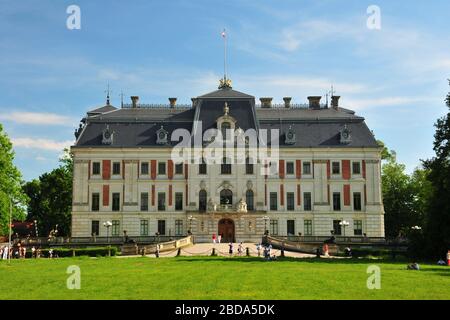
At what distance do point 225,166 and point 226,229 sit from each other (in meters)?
6.46

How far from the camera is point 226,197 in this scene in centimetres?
6256

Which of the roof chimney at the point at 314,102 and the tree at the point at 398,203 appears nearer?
the roof chimney at the point at 314,102

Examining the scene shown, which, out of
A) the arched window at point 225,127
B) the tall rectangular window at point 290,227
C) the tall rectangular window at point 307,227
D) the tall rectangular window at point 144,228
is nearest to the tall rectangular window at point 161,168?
the tall rectangular window at point 144,228

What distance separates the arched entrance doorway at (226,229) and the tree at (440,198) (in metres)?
24.7

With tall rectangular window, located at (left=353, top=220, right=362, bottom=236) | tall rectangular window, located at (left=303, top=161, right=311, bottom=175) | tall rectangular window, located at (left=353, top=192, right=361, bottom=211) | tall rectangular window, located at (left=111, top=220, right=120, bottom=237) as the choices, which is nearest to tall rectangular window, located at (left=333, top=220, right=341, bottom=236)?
tall rectangular window, located at (left=353, top=220, right=362, bottom=236)

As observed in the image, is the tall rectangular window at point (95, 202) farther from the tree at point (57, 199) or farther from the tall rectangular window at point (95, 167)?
the tree at point (57, 199)

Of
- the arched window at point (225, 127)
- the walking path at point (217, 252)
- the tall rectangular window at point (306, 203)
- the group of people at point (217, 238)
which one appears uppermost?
the arched window at point (225, 127)

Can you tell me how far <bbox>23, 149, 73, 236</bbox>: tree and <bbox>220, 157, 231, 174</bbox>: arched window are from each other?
2167 centimetres

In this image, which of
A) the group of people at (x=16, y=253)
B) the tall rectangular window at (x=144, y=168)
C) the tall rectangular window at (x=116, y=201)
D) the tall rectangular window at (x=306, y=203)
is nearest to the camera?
the group of people at (x=16, y=253)

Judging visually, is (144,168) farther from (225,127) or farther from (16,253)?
(16,253)

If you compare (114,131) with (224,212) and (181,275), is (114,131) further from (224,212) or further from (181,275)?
(181,275)

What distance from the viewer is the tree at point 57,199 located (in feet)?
241

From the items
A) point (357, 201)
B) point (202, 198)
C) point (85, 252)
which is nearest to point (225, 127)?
point (202, 198)
